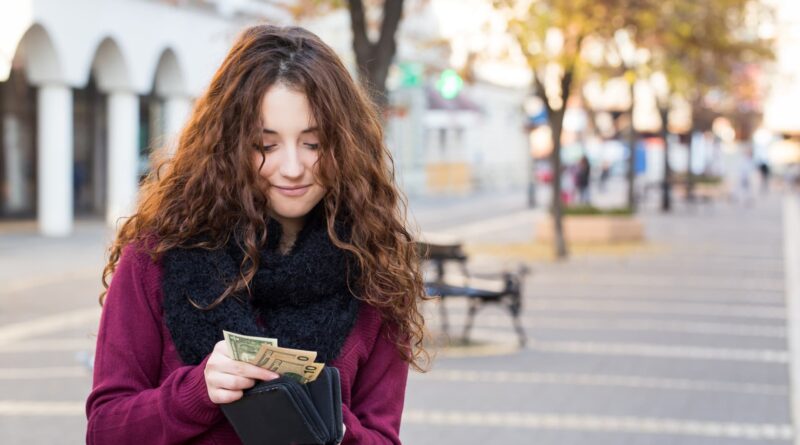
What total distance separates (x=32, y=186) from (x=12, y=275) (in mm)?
14133

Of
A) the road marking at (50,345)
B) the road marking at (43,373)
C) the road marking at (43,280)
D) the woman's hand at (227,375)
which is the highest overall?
the woman's hand at (227,375)

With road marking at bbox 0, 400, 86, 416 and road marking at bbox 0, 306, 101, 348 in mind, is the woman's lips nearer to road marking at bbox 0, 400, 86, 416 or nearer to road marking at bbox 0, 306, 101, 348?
road marking at bbox 0, 400, 86, 416

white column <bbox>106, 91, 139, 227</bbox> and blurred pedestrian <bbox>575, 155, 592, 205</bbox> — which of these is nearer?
white column <bbox>106, 91, 139, 227</bbox>

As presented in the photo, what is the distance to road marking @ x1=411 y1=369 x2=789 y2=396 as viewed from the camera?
993 centimetres

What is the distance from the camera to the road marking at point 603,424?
→ 826 centimetres

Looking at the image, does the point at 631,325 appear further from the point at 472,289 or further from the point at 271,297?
the point at 271,297

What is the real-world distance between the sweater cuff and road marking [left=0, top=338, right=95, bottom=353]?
9255 millimetres

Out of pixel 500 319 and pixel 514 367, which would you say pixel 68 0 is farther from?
pixel 514 367

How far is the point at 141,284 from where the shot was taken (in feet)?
8.24

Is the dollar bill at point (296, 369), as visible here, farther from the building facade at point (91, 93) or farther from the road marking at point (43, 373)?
the building facade at point (91, 93)

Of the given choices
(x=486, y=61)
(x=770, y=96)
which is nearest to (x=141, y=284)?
(x=486, y=61)

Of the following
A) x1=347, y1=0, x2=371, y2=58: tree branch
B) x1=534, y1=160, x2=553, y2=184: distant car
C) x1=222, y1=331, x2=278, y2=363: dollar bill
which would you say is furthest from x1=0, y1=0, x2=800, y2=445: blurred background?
x1=534, y1=160, x2=553, y2=184: distant car

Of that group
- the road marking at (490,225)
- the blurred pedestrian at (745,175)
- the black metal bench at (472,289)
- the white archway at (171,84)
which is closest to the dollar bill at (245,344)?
the black metal bench at (472,289)

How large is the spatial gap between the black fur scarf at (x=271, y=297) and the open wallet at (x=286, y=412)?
178mm
